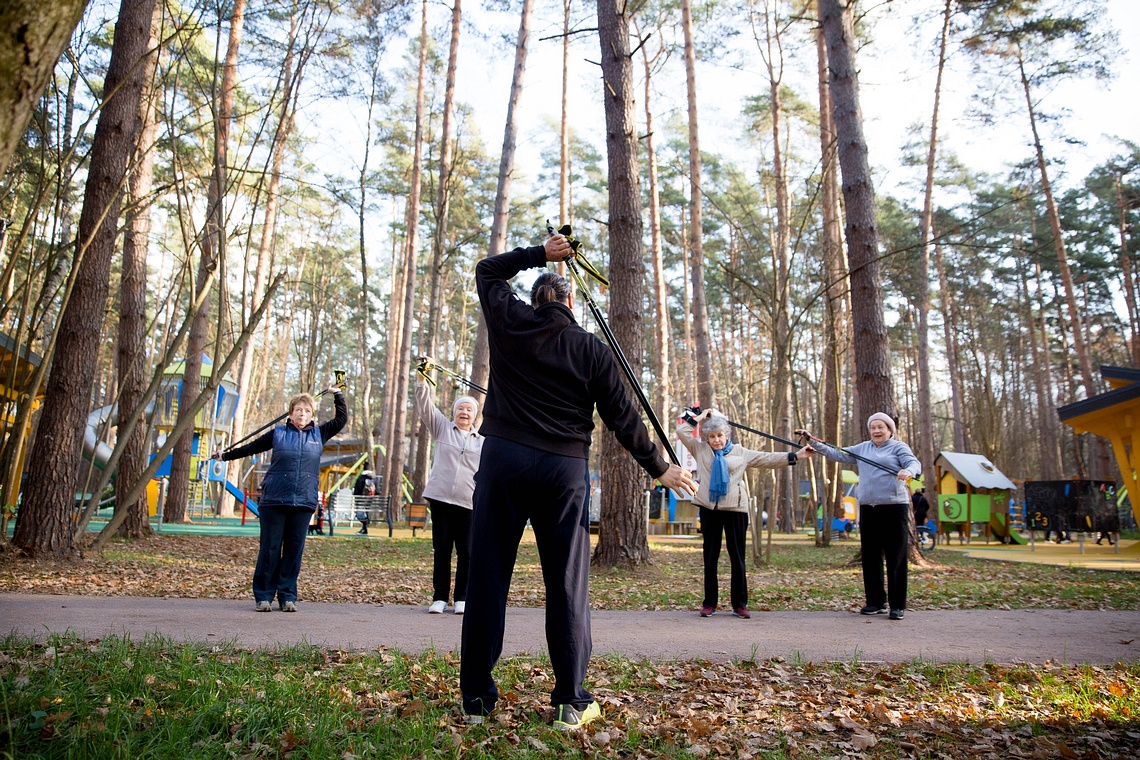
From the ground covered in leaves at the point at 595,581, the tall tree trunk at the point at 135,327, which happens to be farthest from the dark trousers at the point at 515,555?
the tall tree trunk at the point at 135,327

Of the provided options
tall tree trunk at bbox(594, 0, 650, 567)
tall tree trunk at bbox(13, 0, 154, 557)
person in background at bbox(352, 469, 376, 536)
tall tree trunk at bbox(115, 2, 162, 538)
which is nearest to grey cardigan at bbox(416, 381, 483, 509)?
tall tree trunk at bbox(594, 0, 650, 567)

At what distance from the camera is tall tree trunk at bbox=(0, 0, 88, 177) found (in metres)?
1.90

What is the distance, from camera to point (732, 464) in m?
6.87

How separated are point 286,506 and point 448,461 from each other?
53.2 inches

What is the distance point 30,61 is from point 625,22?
989cm

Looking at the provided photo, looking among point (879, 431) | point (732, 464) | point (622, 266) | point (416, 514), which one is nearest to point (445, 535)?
point (732, 464)

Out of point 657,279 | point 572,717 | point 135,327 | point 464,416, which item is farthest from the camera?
point 657,279

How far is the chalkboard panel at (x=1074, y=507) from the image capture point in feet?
55.8

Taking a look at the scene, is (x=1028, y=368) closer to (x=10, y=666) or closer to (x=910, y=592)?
(x=910, y=592)

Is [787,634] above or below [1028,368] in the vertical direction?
below

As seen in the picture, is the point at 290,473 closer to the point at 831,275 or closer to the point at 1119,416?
the point at 831,275

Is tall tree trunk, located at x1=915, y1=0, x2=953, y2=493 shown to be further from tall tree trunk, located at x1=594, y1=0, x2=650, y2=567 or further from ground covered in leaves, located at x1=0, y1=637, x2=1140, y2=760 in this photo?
ground covered in leaves, located at x1=0, y1=637, x2=1140, y2=760

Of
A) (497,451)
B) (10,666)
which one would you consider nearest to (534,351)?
(497,451)

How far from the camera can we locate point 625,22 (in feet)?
35.2
